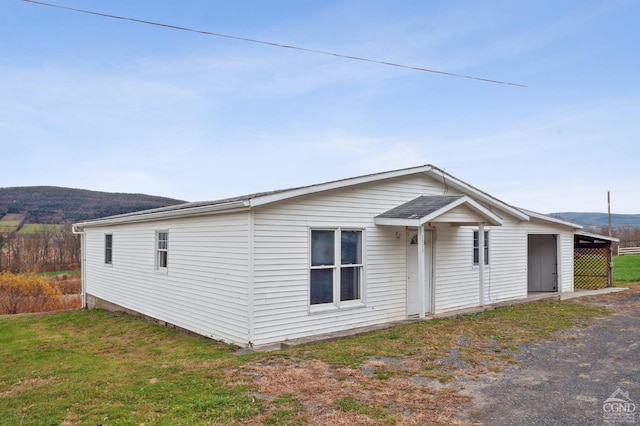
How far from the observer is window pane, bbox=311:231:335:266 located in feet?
28.9

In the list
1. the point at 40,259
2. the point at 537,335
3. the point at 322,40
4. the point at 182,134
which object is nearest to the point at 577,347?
the point at 537,335

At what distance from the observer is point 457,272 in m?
11.6

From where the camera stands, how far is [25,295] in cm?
1984

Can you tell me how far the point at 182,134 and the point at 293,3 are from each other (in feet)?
26.7

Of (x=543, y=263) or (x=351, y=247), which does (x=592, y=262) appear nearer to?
(x=543, y=263)

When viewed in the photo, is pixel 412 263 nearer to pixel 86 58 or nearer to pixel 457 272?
pixel 457 272

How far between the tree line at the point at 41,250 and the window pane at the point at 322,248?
32.8 m

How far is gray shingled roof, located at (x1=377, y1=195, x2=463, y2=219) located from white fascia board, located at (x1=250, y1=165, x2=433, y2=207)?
717 millimetres

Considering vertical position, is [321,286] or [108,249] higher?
Result: [108,249]

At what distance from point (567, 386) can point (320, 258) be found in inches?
186

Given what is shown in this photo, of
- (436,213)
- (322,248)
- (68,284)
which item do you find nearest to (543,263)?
(436,213)

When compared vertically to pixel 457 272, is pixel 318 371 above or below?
below

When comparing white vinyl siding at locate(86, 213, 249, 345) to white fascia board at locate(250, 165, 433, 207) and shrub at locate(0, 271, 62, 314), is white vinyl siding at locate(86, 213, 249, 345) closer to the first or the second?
white fascia board at locate(250, 165, 433, 207)

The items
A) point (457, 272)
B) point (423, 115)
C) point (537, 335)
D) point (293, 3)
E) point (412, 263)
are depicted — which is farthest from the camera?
point (423, 115)
